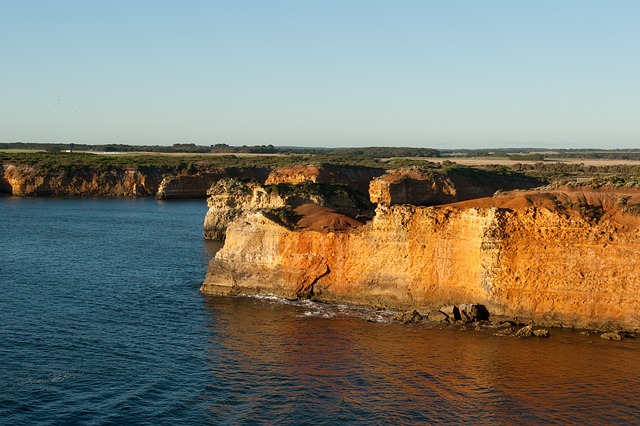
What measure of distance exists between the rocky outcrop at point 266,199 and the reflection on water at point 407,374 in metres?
27.0

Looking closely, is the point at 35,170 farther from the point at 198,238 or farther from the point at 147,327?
the point at 147,327

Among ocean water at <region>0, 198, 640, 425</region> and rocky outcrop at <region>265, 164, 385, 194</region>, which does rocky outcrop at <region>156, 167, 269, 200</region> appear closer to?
rocky outcrop at <region>265, 164, 385, 194</region>

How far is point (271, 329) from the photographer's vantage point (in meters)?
37.9

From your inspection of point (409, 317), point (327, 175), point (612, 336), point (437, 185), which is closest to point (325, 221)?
point (409, 317)

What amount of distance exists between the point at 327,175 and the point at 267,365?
79.1 meters

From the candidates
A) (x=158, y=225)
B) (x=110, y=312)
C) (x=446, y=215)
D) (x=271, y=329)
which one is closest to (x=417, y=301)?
(x=446, y=215)

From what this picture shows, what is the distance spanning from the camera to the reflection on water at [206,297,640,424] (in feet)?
89.4

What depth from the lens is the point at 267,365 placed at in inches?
1273

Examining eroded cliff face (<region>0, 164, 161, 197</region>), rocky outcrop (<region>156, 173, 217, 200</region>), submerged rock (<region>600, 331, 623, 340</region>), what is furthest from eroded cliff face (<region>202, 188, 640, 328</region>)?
eroded cliff face (<region>0, 164, 161, 197</region>)

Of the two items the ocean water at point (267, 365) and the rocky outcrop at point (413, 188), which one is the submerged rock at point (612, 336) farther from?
the rocky outcrop at point (413, 188)

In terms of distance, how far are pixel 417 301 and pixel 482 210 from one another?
597 centimetres

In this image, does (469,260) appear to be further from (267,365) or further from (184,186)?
(184,186)

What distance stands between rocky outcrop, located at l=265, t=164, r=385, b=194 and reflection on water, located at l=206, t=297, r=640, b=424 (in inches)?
2175

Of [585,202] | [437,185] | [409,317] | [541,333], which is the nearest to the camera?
[541,333]
